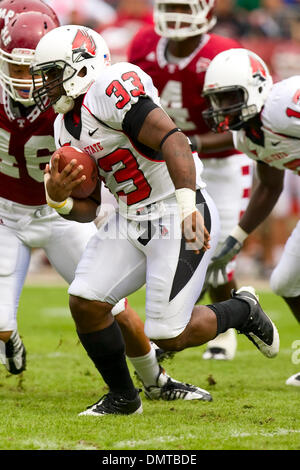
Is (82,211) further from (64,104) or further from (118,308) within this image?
(118,308)

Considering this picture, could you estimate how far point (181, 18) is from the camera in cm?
543

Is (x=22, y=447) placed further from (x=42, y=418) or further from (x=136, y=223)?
(x=136, y=223)

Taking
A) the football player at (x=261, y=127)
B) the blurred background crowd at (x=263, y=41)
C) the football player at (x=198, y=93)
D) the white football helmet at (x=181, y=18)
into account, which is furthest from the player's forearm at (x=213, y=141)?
the blurred background crowd at (x=263, y=41)

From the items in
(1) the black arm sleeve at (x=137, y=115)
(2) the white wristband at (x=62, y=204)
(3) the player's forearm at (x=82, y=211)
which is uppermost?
(1) the black arm sleeve at (x=137, y=115)

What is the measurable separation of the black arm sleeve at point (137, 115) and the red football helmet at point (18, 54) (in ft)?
2.22

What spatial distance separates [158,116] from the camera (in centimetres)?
335

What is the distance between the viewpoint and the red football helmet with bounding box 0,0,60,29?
414 centimetres

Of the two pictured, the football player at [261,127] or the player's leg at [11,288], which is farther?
the football player at [261,127]

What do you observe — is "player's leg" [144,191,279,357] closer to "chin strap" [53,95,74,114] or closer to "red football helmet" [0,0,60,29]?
"chin strap" [53,95,74,114]

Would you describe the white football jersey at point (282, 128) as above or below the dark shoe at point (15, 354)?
above

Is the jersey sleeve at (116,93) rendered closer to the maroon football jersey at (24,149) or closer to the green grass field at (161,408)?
the maroon football jersey at (24,149)

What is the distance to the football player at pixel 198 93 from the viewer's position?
5.43 metres

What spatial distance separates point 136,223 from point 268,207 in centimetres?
133

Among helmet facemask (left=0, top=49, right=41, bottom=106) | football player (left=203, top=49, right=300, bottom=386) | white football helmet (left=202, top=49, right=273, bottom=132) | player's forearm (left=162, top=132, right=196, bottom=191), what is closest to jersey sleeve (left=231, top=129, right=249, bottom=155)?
football player (left=203, top=49, right=300, bottom=386)
